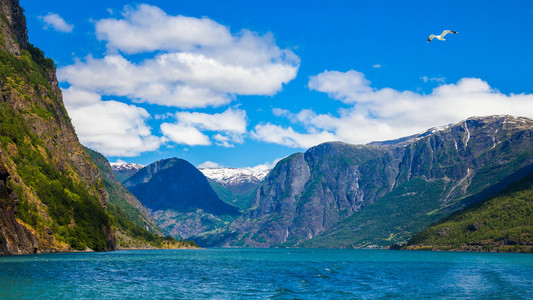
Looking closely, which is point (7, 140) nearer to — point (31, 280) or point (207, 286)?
point (31, 280)

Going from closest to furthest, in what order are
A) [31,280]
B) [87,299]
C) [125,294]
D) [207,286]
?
1. [87,299]
2. [125,294]
3. [31,280]
4. [207,286]

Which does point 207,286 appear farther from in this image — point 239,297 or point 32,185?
point 32,185

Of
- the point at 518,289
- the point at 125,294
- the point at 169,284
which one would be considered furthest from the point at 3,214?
the point at 518,289

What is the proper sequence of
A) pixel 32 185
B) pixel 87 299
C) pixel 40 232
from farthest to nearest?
1. pixel 32 185
2. pixel 40 232
3. pixel 87 299

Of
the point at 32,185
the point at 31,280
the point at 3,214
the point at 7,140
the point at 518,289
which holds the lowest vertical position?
the point at 518,289

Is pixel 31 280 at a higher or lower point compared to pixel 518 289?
higher

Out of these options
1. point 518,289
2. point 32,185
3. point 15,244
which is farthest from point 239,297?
point 32,185

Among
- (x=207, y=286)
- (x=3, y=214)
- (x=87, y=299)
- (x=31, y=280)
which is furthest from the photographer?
(x=3, y=214)

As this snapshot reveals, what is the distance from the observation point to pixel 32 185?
189 m

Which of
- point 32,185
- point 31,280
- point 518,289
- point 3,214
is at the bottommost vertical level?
point 518,289

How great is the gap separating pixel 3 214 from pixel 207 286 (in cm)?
8176

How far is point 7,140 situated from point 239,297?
15267 centimetres

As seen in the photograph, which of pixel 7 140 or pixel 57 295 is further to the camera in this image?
pixel 7 140

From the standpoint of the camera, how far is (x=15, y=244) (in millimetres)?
146750
